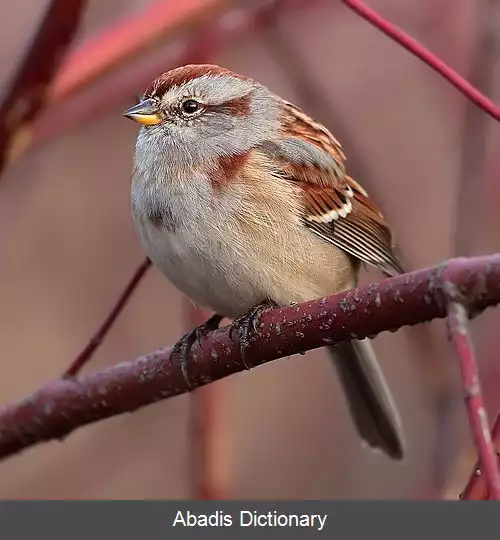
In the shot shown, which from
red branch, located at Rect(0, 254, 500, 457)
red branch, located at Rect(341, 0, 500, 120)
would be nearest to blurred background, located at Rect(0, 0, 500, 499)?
red branch, located at Rect(0, 254, 500, 457)

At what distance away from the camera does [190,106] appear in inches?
87.2

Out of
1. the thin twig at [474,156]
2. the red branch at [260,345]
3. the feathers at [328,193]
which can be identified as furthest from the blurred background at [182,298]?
the red branch at [260,345]

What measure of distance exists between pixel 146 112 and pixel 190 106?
0.13 m

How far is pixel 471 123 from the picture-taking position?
205cm

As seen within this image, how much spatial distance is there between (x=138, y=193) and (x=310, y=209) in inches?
14.7

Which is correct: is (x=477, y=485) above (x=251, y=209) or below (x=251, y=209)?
below

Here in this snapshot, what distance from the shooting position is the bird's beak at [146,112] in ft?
6.91

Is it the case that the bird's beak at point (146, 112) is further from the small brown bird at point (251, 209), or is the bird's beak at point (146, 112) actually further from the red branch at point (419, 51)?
the red branch at point (419, 51)

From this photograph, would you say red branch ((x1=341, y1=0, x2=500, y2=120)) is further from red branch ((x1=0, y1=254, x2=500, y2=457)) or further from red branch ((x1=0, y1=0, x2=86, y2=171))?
red branch ((x1=0, y1=0, x2=86, y2=171))

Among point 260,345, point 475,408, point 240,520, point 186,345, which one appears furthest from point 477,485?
point 186,345

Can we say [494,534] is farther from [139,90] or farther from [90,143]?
[90,143]

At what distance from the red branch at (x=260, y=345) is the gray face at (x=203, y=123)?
470 mm

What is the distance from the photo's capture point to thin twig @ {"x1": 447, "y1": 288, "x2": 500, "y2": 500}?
851mm

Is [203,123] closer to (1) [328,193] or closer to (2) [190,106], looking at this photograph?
(2) [190,106]
